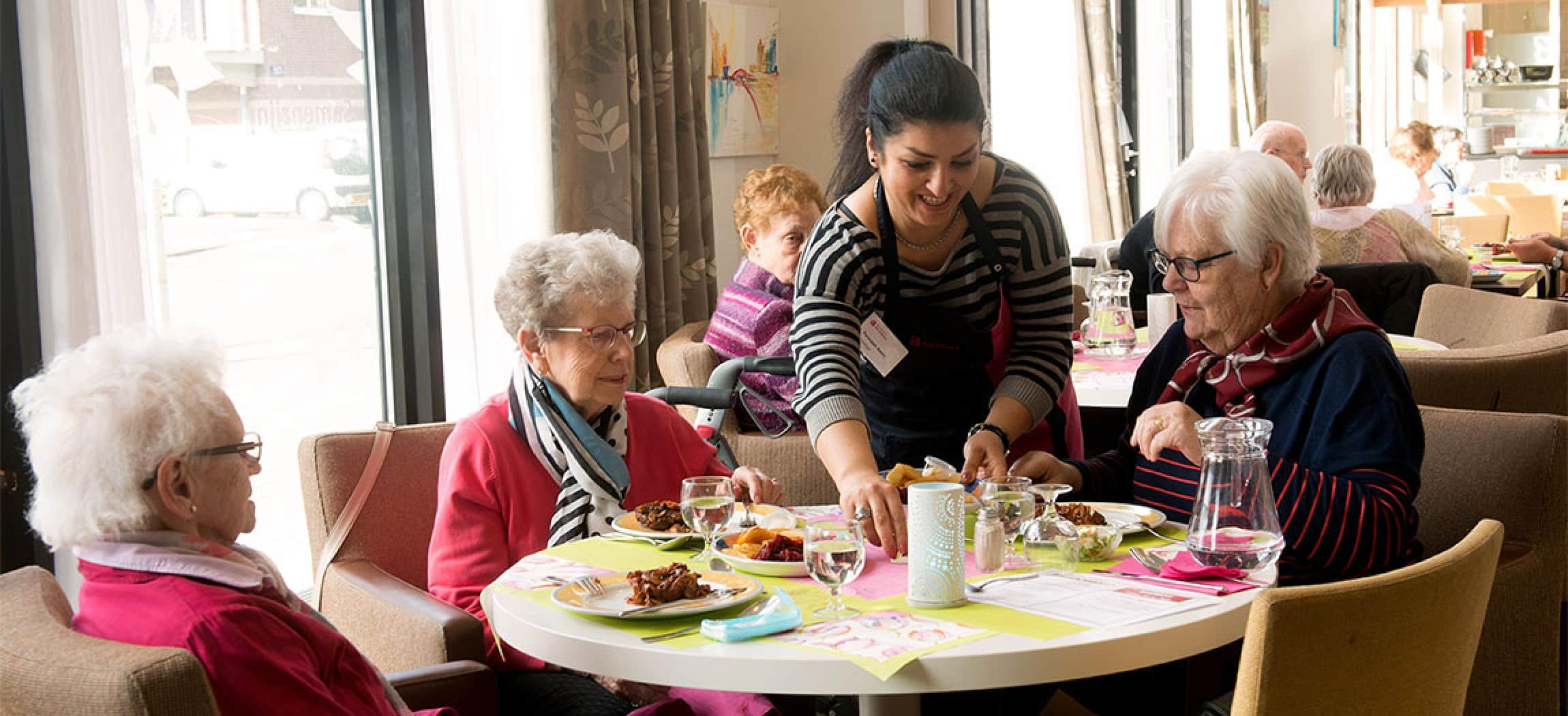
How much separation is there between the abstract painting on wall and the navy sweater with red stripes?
2869mm

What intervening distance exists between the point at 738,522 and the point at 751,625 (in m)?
0.54

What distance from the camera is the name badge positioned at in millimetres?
2619

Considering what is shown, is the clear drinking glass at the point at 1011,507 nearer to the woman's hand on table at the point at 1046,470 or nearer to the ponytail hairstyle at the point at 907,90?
the woman's hand on table at the point at 1046,470

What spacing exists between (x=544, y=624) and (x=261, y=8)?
219cm

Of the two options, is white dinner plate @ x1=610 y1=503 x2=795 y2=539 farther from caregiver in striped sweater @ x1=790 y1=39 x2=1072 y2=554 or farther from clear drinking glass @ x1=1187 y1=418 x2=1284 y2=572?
clear drinking glass @ x1=1187 y1=418 x2=1284 y2=572

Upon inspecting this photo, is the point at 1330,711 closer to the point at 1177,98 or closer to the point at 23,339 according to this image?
the point at 23,339

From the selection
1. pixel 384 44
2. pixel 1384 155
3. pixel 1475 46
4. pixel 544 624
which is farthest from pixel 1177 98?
pixel 544 624

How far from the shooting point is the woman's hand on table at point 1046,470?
246cm

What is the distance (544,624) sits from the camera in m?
1.83

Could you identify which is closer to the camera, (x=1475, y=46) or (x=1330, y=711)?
(x=1330, y=711)

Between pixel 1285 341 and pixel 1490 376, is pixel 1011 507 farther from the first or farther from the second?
pixel 1490 376

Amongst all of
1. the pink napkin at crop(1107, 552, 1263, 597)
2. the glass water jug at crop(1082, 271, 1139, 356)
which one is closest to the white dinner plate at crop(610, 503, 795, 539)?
the pink napkin at crop(1107, 552, 1263, 597)

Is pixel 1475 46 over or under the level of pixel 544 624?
over

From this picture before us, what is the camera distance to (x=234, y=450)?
1.78 meters
